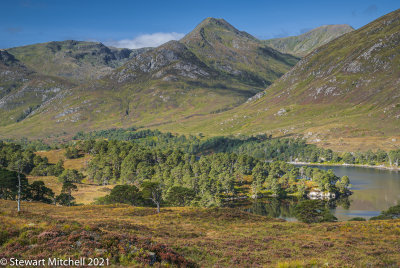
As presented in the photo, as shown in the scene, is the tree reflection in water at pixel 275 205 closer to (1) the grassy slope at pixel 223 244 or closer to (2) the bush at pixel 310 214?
(2) the bush at pixel 310 214

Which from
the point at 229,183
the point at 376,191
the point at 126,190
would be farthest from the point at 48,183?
the point at 376,191

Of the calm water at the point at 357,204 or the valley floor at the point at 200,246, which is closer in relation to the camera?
the valley floor at the point at 200,246

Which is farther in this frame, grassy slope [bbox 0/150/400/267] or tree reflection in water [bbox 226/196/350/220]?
tree reflection in water [bbox 226/196/350/220]

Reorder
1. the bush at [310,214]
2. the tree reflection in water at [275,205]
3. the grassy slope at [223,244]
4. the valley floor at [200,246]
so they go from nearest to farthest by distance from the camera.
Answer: the valley floor at [200,246] < the grassy slope at [223,244] < the bush at [310,214] < the tree reflection in water at [275,205]

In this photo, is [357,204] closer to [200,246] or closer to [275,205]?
[275,205]

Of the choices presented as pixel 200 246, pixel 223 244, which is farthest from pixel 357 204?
pixel 200 246

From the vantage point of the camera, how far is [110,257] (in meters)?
20.9

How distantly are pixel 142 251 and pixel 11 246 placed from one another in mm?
10330

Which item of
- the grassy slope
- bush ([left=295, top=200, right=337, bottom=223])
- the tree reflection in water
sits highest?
the grassy slope

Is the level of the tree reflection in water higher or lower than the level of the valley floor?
lower

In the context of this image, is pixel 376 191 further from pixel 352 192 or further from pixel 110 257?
pixel 110 257

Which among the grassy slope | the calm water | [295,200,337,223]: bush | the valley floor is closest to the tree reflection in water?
the calm water

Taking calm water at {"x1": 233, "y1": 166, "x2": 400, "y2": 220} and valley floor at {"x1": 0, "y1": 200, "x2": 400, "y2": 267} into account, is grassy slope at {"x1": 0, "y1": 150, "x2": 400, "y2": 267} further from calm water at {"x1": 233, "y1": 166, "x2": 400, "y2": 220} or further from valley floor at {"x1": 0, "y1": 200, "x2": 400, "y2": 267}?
calm water at {"x1": 233, "y1": 166, "x2": 400, "y2": 220}

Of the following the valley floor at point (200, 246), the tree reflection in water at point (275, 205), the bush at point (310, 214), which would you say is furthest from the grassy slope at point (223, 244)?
the tree reflection in water at point (275, 205)
